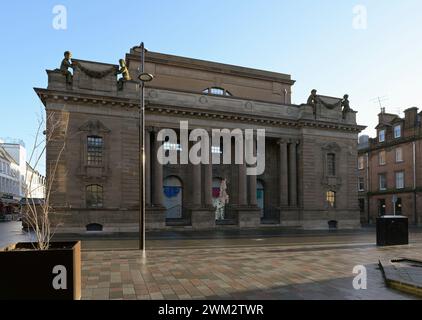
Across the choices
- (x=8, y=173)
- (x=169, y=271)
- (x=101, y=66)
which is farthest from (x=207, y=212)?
(x=8, y=173)

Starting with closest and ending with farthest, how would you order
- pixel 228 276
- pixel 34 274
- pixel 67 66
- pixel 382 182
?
pixel 34 274 < pixel 228 276 < pixel 67 66 < pixel 382 182

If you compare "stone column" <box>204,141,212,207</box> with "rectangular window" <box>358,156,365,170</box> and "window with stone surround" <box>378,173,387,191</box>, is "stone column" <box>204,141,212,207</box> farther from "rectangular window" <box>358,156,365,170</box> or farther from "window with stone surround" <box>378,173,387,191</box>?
"rectangular window" <box>358,156,365,170</box>

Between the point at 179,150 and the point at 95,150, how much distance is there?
8185mm

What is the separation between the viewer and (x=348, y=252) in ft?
45.9

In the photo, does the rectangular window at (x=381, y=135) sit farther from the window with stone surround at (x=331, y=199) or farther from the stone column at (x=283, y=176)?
the stone column at (x=283, y=176)

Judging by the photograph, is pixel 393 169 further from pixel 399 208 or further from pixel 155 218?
pixel 155 218

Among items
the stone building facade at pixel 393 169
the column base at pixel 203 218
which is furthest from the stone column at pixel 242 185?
the stone building facade at pixel 393 169

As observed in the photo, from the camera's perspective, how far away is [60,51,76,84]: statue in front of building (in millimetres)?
25516

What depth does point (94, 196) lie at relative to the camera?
87.0 feet

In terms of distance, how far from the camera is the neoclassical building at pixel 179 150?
25.9 metres

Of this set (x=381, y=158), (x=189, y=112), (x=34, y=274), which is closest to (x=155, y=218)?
(x=189, y=112)

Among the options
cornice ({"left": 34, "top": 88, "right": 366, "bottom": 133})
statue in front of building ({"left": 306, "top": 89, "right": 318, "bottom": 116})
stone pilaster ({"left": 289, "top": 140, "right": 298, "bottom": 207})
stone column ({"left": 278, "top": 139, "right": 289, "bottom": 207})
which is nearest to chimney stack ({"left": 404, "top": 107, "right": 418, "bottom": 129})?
cornice ({"left": 34, "top": 88, "right": 366, "bottom": 133})
